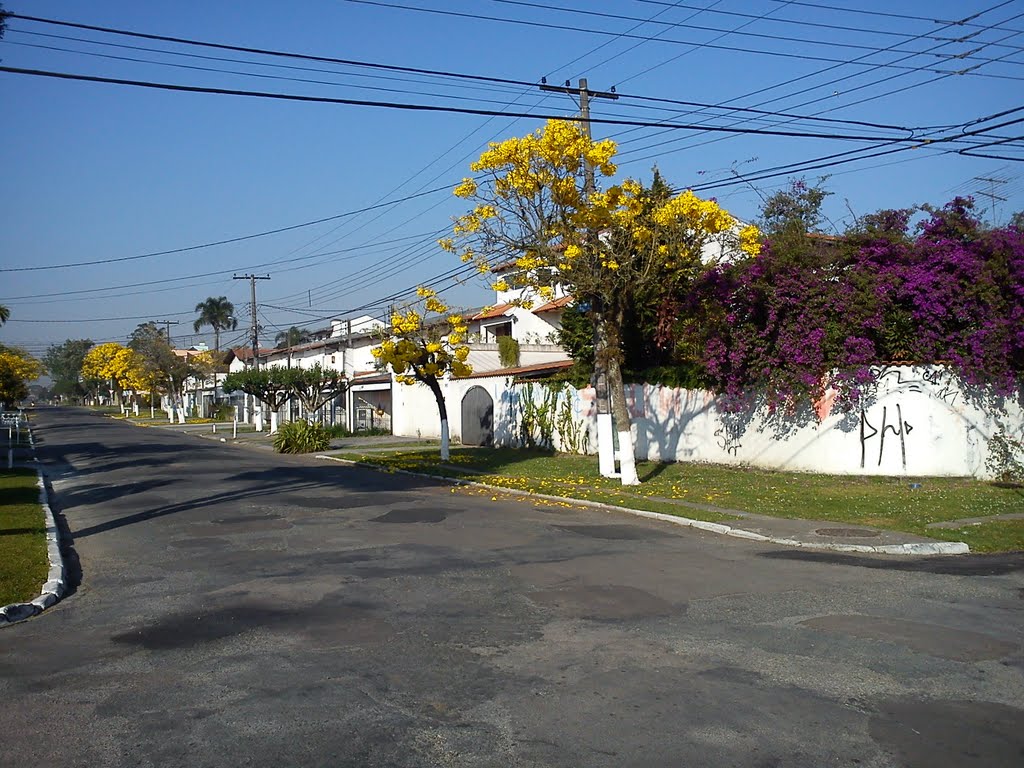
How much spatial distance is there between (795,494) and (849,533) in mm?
4566

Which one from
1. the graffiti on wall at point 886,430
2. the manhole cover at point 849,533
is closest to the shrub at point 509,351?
the graffiti on wall at point 886,430

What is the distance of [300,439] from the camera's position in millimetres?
36438

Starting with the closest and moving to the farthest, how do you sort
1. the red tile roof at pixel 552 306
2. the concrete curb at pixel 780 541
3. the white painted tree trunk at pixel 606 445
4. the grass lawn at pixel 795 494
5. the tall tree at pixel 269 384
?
the concrete curb at pixel 780 541
the grass lawn at pixel 795 494
the white painted tree trunk at pixel 606 445
the red tile roof at pixel 552 306
the tall tree at pixel 269 384

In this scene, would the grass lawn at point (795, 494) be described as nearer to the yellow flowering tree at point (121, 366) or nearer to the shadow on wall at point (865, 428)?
the shadow on wall at point (865, 428)

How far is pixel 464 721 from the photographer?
567cm

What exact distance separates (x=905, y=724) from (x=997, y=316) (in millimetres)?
15437

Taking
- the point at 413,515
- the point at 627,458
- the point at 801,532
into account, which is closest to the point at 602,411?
the point at 627,458

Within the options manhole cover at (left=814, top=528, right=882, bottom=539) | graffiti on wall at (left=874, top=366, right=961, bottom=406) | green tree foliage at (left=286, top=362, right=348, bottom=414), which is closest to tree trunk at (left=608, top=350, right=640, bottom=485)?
graffiti on wall at (left=874, top=366, right=961, bottom=406)

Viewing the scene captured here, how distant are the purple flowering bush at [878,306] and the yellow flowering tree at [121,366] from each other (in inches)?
2771

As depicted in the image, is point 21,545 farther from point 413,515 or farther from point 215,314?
point 215,314

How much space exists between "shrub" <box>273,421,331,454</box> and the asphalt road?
22.7m

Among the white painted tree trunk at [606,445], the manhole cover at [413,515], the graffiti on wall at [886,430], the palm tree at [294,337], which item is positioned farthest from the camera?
the palm tree at [294,337]

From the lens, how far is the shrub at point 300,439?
36281 millimetres

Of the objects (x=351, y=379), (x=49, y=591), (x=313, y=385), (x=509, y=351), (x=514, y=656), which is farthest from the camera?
(x=351, y=379)
